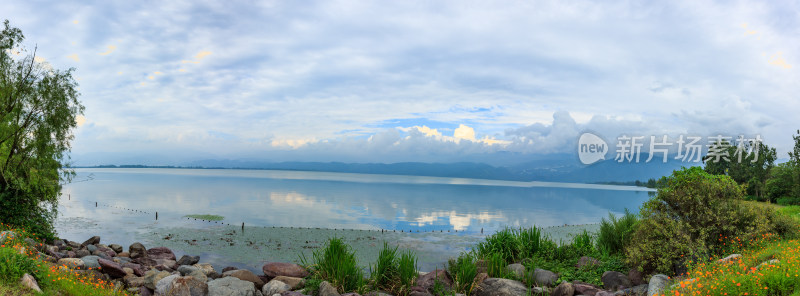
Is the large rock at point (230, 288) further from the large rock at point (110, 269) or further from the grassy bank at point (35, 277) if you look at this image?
the large rock at point (110, 269)

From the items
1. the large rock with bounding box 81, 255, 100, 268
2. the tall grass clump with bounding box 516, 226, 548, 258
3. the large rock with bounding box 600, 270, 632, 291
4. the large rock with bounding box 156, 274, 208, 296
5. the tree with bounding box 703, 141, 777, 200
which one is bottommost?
the large rock with bounding box 81, 255, 100, 268

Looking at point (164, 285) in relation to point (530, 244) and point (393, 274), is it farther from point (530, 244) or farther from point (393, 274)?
point (530, 244)

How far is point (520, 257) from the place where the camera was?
16.5 m

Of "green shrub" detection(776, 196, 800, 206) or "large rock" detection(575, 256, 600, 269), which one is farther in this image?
"green shrub" detection(776, 196, 800, 206)

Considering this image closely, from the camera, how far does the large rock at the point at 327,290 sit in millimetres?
12125

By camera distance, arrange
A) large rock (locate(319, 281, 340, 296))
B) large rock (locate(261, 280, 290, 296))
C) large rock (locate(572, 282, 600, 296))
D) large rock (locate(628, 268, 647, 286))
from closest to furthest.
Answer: large rock (locate(319, 281, 340, 296)) < large rock (locate(572, 282, 600, 296)) < large rock (locate(628, 268, 647, 286)) < large rock (locate(261, 280, 290, 296))

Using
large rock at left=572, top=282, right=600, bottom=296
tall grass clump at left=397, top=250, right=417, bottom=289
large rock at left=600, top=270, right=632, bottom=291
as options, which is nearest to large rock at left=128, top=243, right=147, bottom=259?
tall grass clump at left=397, top=250, right=417, bottom=289

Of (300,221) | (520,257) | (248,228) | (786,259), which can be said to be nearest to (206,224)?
(248,228)

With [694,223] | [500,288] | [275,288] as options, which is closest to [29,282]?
[275,288]

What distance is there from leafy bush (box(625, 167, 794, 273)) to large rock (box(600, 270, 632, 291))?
55cm

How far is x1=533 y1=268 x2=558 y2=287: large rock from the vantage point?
43.9 feet

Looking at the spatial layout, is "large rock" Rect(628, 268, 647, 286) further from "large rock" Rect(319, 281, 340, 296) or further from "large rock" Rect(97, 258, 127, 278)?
"large rock" Rect(97, 258, 127, 278)

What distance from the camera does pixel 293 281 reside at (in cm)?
1442

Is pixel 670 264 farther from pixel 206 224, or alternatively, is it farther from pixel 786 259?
pixel 206 224
